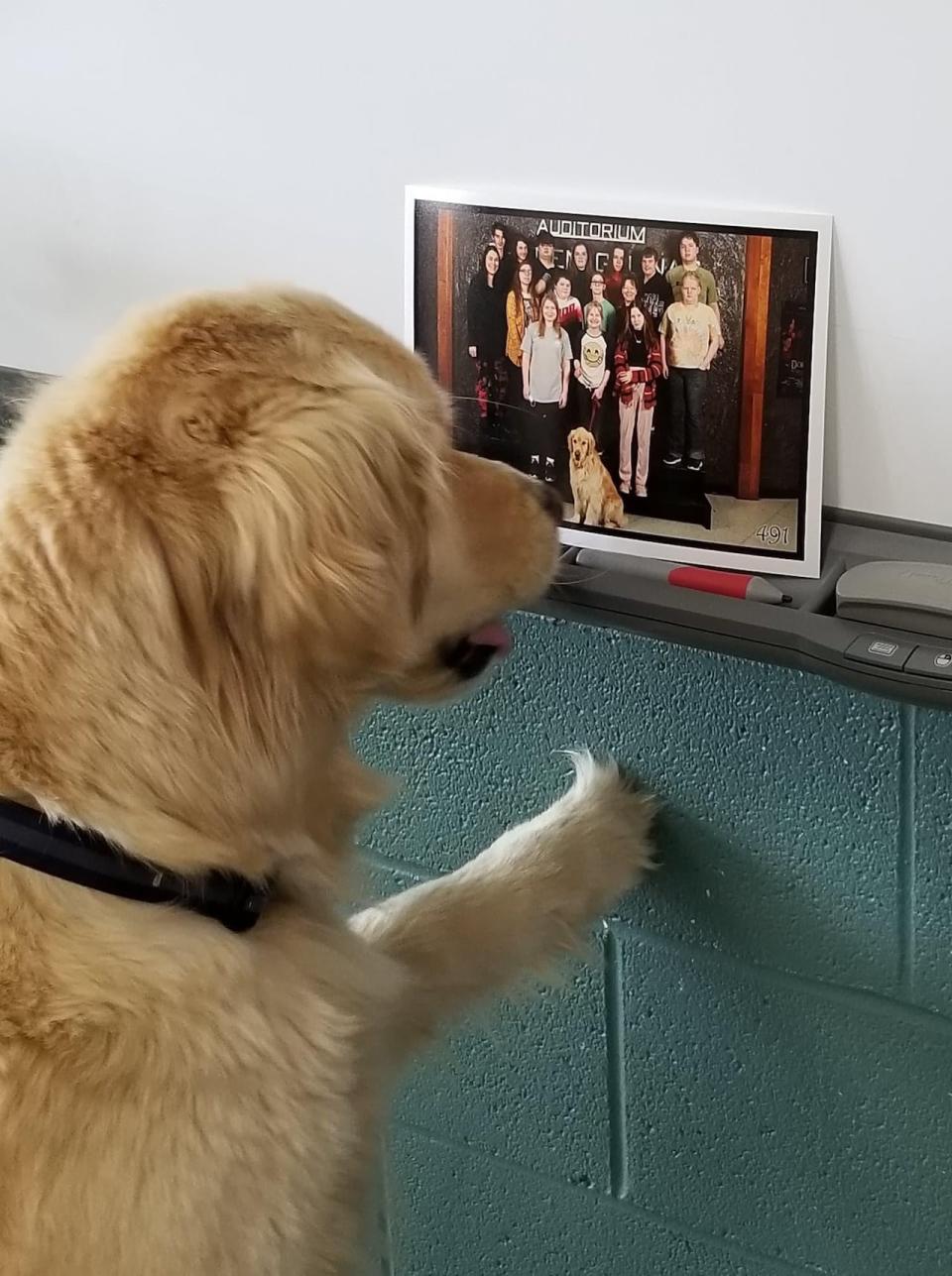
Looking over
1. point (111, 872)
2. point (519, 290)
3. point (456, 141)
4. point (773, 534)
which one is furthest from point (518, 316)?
point (111, 872)

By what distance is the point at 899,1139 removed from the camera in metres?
1.04

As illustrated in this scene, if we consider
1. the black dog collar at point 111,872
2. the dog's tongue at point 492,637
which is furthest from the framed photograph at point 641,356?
the black dog collar at point 111,872

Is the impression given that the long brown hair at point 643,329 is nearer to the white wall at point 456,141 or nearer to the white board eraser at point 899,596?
the white wall at point 456,141

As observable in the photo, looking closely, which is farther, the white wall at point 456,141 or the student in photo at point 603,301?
the student in photo at point 603,301

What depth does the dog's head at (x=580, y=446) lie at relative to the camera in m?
0.90

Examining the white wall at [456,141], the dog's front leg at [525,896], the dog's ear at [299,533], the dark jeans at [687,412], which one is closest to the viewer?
the dog's ear at [299,533]

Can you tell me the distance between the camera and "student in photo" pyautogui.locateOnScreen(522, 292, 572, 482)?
0.88 meters

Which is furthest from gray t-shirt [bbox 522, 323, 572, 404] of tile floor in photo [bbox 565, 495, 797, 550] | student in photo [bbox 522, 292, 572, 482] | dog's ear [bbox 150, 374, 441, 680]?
dog's ear [bbox 150, 374, 441, 680]

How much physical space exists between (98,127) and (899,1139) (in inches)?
39.0

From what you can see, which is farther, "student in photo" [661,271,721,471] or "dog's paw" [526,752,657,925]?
"dog's paw" [526,752,657,925]

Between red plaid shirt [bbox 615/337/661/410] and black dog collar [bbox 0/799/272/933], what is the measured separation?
0.38 metres

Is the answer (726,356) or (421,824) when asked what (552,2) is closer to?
(726,356)

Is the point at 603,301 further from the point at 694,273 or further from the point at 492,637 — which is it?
the point at 492,637

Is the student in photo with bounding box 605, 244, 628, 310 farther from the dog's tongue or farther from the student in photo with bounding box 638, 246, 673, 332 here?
the dog's tongue
